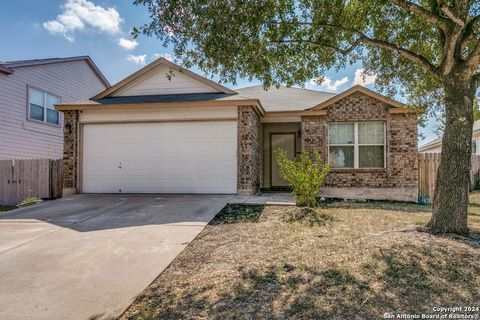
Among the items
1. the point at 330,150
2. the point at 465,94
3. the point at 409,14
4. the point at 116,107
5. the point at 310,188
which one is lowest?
the point at 310,188

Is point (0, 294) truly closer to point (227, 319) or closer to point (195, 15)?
point (227, 319)

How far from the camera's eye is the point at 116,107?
10.9 metres

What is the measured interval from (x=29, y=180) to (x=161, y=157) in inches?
199

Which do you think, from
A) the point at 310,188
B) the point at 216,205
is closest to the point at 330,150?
the point at 310,188

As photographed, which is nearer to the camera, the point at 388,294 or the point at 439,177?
the point at 388,294

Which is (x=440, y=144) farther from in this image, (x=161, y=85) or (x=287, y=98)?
(x=161, y=85)

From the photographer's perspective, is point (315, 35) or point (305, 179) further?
point (305, 179)

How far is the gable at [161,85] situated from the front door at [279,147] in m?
3.56

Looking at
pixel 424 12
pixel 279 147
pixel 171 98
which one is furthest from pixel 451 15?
pixel 279 147

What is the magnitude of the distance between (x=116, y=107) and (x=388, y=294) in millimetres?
10152

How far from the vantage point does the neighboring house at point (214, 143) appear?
34.3 feet

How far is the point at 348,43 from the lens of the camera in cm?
757

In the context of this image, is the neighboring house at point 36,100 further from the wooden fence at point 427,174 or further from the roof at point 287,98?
the wooden fence at point 427,174

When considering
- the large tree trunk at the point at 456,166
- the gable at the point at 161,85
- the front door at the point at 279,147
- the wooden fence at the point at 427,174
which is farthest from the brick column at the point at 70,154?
the wooden fence at the point at 427,174
